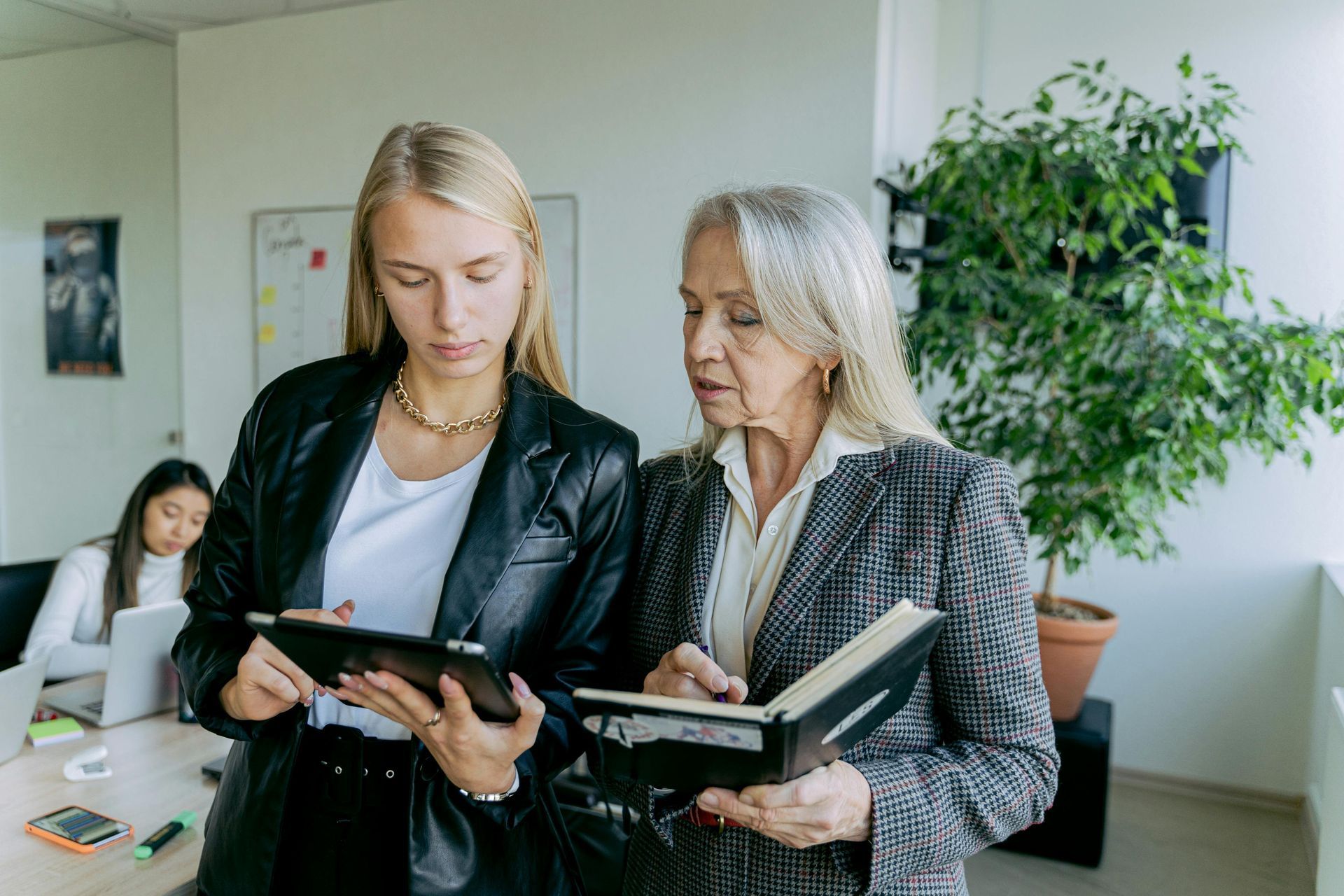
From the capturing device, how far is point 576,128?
3939 mm

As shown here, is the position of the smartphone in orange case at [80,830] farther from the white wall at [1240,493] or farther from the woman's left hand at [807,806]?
the white wall at [1240,493]

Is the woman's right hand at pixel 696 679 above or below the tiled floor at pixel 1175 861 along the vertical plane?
above

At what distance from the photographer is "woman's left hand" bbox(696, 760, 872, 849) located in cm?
102

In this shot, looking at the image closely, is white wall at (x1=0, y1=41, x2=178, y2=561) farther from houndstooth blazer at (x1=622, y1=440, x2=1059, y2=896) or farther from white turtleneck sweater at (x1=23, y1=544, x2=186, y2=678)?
houndstooth blazer at (x1=622, y1=440, x2=1059, y2=896)

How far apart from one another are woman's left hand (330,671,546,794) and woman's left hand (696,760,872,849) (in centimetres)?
21

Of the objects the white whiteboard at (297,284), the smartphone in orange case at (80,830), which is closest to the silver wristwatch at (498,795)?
the smartphone in orange case at (80,830)

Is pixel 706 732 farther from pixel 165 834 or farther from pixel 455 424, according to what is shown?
pixel 165 834

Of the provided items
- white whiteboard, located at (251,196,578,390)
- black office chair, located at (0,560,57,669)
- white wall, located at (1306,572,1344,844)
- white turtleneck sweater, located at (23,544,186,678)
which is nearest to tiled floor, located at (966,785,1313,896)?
white wall, located at (1306,572,1344,844)

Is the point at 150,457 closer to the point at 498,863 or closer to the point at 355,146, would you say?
the point at 355,146

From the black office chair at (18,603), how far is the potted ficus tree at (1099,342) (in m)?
2.86

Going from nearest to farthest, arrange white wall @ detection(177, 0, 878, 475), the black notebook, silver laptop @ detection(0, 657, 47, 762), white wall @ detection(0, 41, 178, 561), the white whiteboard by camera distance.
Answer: the black notebook, silver laptop @ detection(0, 657, 47, 762), white wall @ detection(177, 0, 878, 475), white wall @ detection(0, 41, 178, 561), the white whiteboard

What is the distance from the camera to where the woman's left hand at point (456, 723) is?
40.4 inches

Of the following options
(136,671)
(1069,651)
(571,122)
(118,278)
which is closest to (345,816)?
(136,671)

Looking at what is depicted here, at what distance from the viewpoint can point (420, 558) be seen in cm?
130
